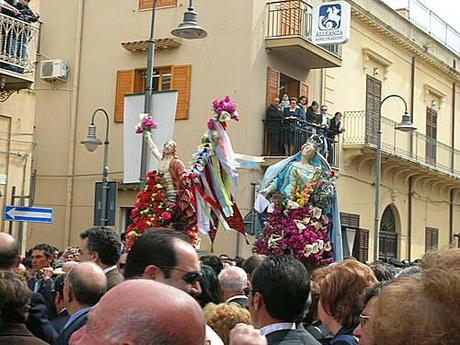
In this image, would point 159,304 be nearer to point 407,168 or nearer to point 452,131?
point 407,168

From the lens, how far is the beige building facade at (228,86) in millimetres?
20500

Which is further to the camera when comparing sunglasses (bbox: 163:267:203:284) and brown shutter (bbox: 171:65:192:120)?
brown shutter (bbox: 171:65:192:120)

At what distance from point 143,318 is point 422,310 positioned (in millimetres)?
719

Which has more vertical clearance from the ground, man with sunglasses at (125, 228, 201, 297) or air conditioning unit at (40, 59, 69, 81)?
air conditioning unit at (40, 59, 69, 81)

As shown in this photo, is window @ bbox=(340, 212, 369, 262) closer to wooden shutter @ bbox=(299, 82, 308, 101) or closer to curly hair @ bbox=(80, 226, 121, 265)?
wooden shutter @ bbox=(299, 82, 308, 101)

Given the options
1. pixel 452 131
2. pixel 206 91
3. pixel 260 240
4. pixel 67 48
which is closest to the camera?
pixel 260 240

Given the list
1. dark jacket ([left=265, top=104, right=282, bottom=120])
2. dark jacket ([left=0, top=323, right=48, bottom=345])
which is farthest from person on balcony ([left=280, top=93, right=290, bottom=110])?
dark jacket ([left=0, top=323, right=48, bottom=345])

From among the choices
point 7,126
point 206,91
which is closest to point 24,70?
point 7,126

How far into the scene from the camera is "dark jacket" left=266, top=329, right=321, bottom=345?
3.88 m

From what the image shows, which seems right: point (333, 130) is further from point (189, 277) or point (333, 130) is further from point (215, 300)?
point (189, 277)

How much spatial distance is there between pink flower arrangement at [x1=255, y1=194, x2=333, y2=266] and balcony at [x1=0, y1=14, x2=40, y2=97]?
767 centimetres

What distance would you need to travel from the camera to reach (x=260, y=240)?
997cm

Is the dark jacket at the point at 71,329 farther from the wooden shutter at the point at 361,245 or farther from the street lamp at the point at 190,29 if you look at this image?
the wooden shutter at the point at 361,245

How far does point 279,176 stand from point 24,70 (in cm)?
783
